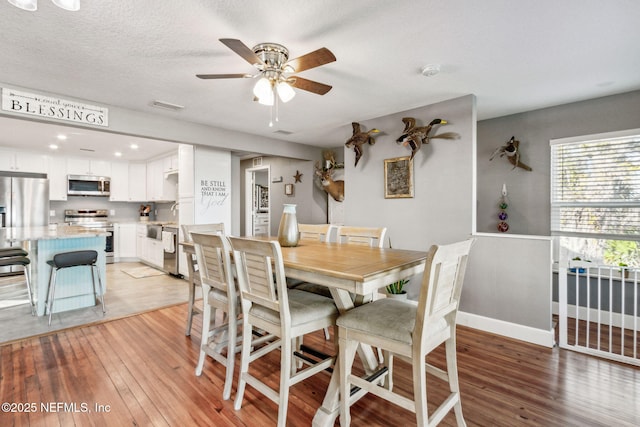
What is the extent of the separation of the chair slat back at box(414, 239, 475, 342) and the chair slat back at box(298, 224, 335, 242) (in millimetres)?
1486

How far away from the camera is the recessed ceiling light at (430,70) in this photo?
2514 millimetres

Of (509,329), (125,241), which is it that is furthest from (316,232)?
(125,241)

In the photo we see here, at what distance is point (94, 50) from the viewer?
224 centimetres

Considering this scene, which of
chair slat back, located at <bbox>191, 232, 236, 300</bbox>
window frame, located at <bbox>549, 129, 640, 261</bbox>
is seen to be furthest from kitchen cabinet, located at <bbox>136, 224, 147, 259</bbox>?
window frame, located at <bbox>549, 129, 640, 261</bbox>

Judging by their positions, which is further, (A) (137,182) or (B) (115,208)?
(B) (115,208)

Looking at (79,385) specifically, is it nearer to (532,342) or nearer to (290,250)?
(290,250)

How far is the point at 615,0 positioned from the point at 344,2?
153cm

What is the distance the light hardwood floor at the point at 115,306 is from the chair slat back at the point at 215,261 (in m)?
2.00

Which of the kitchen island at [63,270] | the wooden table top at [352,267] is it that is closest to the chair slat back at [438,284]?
the wooden table top at [352,267]

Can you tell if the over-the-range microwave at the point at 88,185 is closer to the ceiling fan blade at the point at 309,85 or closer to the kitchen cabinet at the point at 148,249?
the kitchen cabinet at the point at 148,249

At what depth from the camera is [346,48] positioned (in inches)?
88.4

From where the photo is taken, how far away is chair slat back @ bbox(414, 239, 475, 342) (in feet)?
4.40

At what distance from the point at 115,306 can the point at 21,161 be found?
419cm

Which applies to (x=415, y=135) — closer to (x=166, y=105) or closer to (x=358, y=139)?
(x=358, y=139)
